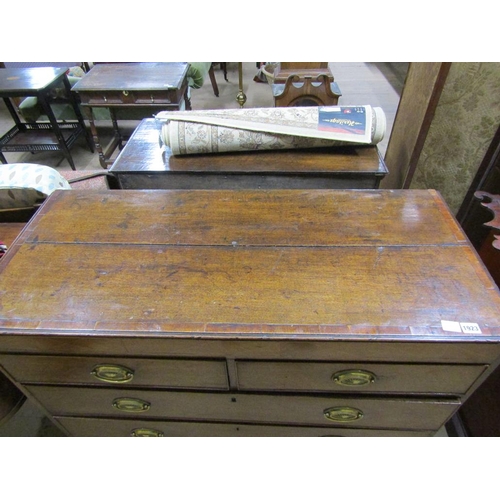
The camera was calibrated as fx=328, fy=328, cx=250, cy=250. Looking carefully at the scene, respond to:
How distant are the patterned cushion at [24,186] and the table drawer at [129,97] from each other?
101 centimetres

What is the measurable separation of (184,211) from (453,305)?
0.64m

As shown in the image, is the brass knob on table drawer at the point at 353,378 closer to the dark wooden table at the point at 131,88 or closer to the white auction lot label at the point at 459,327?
the white auction lot label at the point at 459,327

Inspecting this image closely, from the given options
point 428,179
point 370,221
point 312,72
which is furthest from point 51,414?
point 312,72

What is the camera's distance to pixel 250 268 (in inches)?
28.0

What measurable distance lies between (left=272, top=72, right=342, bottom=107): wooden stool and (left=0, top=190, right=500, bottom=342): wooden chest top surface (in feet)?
4.29

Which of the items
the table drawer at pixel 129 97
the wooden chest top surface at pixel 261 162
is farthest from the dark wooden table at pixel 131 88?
the wooden chest top surface at pixel 261 162

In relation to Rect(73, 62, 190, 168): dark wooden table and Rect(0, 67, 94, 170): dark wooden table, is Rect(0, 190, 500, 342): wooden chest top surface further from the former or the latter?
Rect(0, 67, 94, 170): dark wooden table

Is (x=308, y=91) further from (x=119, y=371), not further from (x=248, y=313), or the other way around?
(x=119, y=371)

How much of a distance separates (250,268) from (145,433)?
1.96 ft

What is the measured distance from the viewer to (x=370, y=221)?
2.68 feet

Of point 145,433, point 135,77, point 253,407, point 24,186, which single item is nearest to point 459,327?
point 253,407

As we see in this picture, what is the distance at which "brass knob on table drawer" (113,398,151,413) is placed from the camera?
0.81m

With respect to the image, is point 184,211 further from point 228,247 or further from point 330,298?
point 330,298

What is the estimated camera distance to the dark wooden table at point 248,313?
62cm
